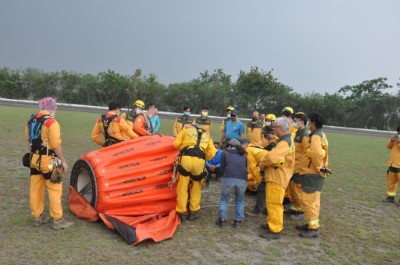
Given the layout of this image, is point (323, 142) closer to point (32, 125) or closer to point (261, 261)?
point (261, 261)

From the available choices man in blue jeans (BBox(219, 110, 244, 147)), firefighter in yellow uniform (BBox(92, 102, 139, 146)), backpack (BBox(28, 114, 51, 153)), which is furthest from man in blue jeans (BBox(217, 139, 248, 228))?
man in blue jeans (BBox(219, 110, 244, 147))

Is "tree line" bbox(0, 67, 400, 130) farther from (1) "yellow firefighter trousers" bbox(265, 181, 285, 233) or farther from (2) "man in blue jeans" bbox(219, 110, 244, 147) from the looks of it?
(1) "yellow firefighter trousers" bbox(265, 181, 285, 233)

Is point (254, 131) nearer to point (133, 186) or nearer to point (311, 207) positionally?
point (311, 207)

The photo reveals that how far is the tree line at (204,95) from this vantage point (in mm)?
41156

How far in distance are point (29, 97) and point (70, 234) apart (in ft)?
130

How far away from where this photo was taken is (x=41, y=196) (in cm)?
554

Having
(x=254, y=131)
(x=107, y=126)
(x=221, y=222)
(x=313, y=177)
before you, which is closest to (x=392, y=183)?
(x=313, y=177)

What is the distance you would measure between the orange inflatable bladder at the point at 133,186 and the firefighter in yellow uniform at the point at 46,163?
603 millimetres

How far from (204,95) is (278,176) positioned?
36827 mm

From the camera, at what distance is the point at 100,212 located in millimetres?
5672

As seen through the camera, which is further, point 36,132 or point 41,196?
point 41,196

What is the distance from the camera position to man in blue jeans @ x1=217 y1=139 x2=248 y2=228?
6.12 metres

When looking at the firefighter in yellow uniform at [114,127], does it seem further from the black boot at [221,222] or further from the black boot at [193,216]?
the black boot at [221,222]

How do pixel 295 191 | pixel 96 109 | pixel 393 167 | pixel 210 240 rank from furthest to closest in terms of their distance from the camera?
pixel 96 109
pixel 393 167
pixel 295 191
pixel 210 240
